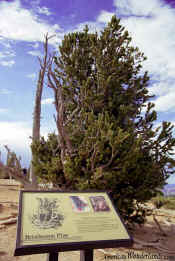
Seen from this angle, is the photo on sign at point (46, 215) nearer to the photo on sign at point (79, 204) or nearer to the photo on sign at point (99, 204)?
the photo on sign at point (79, 204)

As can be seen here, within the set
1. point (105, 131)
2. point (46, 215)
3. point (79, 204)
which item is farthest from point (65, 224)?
point (105, 131)

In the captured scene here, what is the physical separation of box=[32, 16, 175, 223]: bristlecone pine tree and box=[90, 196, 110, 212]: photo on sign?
6.57ft

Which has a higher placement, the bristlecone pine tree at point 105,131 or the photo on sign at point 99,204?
the bristlecone pine tree at point 105,131

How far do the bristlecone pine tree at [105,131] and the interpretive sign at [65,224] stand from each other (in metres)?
2.33

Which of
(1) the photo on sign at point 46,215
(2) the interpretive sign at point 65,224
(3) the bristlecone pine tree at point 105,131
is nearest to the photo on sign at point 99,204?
(2) the interpretive sign at point 65,224

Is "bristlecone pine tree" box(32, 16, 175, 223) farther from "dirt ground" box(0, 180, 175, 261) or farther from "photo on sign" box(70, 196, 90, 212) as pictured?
"photo on sign" box(70, 196, 90, 212)

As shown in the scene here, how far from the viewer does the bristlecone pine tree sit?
6387mm

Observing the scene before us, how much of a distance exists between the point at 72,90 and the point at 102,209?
548cm

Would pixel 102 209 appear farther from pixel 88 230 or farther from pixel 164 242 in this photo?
pixel 164 242

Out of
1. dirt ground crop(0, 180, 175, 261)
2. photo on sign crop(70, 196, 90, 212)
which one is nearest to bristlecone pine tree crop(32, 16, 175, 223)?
dirt ground crop(0, 180, 175, 261)

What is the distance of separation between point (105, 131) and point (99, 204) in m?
2.74

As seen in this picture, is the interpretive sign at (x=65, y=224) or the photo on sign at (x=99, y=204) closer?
the interpretive sign at (x=65, y=224)

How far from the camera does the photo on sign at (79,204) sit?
3.73m

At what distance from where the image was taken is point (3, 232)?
7.62 meters
